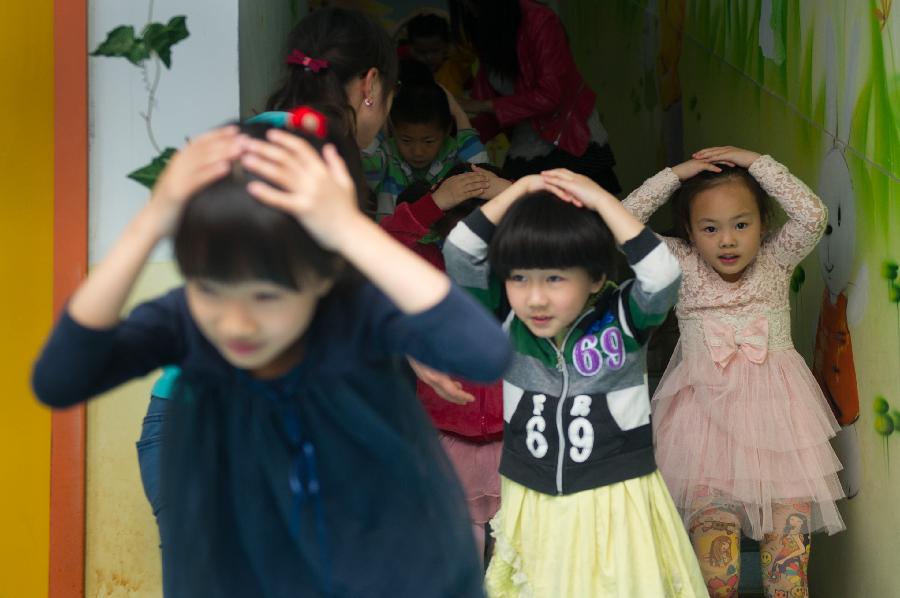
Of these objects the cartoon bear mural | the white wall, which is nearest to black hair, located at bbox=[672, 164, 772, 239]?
the cartoon bear mural

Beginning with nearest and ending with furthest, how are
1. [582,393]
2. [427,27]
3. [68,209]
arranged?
[582,393] → [68,209] → [427,27]

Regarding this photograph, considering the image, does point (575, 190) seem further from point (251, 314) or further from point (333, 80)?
point (251, 314)

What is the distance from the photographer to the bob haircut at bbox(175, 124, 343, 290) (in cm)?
146

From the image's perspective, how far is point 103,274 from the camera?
5.00ft

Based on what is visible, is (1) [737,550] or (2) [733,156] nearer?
(1) [737,550]

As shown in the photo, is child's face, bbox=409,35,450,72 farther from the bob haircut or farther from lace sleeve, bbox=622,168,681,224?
the bob haircut

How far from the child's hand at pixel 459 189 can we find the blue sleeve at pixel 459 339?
1697 millimetres

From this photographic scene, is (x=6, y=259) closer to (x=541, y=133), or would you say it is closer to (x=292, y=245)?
(x=292, y=245)

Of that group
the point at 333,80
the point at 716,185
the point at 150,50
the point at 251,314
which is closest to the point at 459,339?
the point at 251,314

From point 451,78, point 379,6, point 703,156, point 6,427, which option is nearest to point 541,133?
point 703,156

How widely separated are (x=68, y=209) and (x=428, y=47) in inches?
94.5

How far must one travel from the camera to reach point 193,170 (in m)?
1.48

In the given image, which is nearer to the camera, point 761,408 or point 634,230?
point 634,230

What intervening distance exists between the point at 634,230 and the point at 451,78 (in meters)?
3.55
